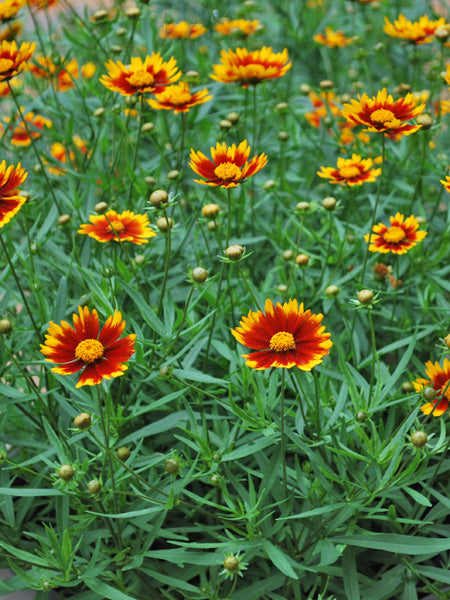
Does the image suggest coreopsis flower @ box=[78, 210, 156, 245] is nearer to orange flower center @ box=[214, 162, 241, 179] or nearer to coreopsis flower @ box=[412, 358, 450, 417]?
orange flower center @ box=[214, 162, 241, 179]

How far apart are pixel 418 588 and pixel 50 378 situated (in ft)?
2.59

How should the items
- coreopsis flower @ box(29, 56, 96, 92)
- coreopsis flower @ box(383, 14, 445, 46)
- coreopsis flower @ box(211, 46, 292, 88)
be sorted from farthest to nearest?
1. coreopsis flower @ box(29, 56, 96, 92)
2. coreopsis flower @ box(383, 14, 445, 46)
3. coreopsis flower @ box(211, 46, 292, 88)

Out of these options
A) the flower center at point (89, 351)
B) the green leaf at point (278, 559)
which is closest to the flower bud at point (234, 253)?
the flower center at point (89, 351)

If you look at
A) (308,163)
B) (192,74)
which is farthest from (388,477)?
(308,163)

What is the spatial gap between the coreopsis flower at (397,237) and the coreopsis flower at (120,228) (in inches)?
17.7

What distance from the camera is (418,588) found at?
3.68 feet

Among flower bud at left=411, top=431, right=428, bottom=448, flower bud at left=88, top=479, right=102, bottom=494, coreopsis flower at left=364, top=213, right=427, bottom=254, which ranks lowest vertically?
flower bud at left=411, top=431, right=428, bottom=448

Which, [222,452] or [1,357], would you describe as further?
[1,357]

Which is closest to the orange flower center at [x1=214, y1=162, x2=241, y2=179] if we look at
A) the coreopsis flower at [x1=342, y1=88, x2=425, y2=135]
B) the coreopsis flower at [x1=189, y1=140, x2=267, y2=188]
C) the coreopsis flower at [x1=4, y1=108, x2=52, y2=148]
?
the coreopsis flower at [x1=189, y1=140, x2=267, y2=188]

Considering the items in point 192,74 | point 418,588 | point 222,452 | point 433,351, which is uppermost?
point 192,74

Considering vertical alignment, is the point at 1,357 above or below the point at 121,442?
above

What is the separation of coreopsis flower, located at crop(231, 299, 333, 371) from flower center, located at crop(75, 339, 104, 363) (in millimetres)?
199

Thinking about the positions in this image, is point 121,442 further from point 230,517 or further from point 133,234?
point 133,234

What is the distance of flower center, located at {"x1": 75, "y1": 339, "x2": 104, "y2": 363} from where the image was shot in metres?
A: 0.92
